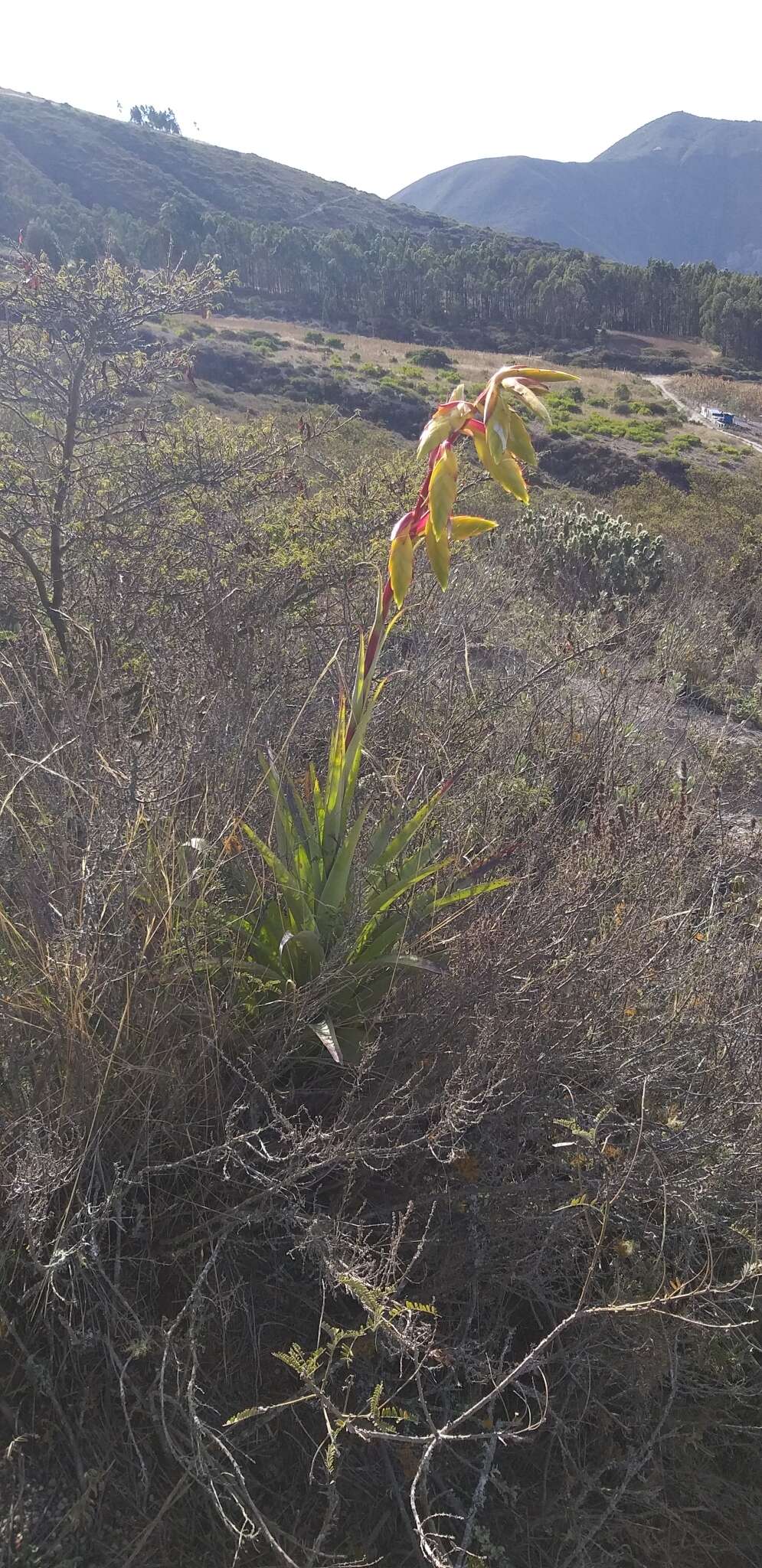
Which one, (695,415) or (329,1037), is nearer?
(329,1037)

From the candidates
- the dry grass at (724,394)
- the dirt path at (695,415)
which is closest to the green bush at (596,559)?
the dirt path at (695,415)

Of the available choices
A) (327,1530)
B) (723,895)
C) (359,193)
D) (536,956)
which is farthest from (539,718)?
(359,193)

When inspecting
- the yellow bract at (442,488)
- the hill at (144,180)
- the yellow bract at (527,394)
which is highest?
the hill at (144,180)

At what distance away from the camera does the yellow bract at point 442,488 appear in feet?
4.84

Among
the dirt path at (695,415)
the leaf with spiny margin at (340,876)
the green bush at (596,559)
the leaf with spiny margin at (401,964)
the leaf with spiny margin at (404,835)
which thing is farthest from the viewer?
the dirt path at (695,415)

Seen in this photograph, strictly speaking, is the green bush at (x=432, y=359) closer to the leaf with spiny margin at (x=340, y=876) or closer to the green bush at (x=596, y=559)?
the green bush at (x=596, y=559)

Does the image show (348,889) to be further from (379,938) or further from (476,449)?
(476,449)

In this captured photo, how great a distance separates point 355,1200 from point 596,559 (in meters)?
8.80

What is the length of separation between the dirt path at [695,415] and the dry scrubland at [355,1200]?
111 feet

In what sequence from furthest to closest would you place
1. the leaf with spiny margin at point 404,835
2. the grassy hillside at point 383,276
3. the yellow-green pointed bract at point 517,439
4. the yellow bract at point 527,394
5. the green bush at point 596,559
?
1. the grassy hillside at point 383,276
2. the green bush at point 596,559
3. the leaf with spiny margin at point 404,835
4. the yellow-green pointed bract at point 517,439
5. the yellow bract at point 527,394

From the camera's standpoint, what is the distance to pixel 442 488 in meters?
1.48

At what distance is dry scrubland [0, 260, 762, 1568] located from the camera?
4.67ft

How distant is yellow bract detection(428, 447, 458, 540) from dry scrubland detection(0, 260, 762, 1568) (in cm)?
70

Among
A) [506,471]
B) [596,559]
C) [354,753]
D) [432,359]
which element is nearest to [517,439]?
[506,471]
